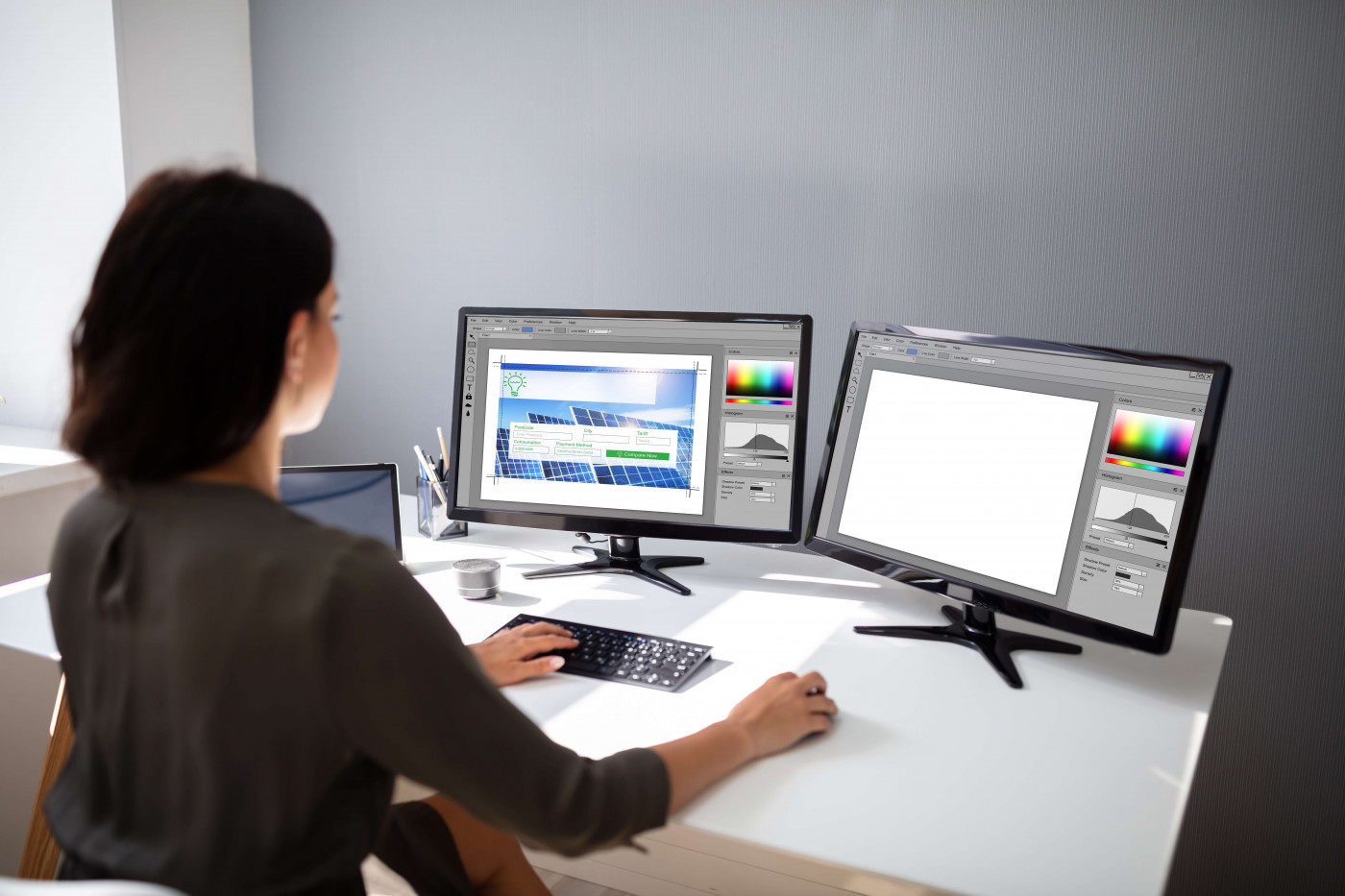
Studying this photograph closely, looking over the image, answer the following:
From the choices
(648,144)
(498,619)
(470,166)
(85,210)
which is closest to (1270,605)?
(498,619)

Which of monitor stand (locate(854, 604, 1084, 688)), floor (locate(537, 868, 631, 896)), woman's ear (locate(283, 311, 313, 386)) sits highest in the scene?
woman's ear (locate(283, 311, 313, 386))

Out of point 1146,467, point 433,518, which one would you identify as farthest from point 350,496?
point 1146,467

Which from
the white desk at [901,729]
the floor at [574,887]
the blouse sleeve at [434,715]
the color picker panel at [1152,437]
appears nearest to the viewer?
the blouse sleeve at [434,715]

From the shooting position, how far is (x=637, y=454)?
1647 millimetres

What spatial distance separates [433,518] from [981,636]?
1.09 meters

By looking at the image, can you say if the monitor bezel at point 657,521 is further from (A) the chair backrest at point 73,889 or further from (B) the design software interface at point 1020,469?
(A) the chair backrest at point 73,889

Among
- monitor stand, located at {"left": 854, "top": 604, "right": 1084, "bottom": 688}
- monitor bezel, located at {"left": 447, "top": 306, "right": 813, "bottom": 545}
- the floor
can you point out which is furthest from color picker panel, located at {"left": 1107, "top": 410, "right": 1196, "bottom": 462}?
the floor

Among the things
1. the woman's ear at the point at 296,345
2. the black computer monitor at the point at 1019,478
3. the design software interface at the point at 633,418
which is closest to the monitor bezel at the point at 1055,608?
the black computer monitor at the point at 1019,478

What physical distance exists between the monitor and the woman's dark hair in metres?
0.91

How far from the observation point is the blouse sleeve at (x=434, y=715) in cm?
73

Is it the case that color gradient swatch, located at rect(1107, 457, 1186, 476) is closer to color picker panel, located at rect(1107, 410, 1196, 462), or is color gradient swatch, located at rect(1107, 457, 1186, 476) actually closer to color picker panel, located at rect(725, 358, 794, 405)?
color picker panel, located at rect(1107, 410, 1196, 462)

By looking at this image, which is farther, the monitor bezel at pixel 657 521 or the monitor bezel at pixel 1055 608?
the monitor bezel at pixel 657 521

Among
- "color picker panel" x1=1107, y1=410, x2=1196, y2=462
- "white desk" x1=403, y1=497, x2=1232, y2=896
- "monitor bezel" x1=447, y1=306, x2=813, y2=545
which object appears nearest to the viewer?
"white desk" x1=403, y1=497, x2=1232, y2=896

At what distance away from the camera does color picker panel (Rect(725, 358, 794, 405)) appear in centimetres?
160
